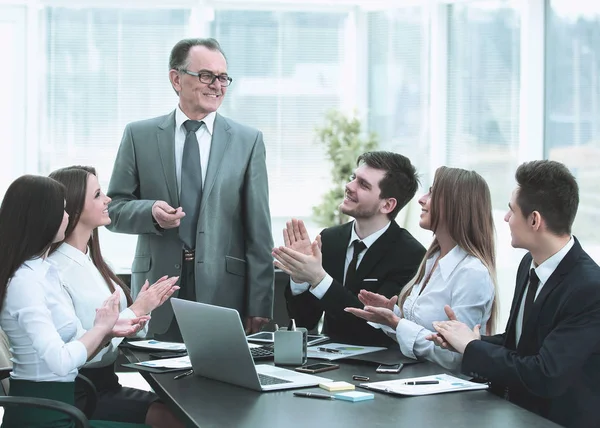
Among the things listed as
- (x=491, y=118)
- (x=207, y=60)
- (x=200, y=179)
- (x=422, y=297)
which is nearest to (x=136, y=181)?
(x=200, y=179)

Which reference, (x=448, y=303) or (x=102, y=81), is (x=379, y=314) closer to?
(x=448, y=303)

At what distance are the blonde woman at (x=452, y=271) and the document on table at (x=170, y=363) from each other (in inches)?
24.4

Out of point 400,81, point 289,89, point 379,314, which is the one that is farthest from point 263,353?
point 289,89

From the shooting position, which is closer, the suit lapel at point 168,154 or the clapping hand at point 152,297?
the clapping hand at point 152,297

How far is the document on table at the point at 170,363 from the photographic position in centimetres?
298

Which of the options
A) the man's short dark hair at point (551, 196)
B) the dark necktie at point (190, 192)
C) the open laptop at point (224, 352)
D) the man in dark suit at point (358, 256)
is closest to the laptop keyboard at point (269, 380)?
the open laptop at point (224, 352)

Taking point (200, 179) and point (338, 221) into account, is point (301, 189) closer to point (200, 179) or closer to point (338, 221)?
point (338, 221)

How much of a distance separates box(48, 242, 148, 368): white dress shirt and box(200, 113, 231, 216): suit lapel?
0.69m

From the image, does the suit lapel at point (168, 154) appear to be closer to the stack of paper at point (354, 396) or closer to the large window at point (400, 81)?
the stack of paper at point (354, 396)

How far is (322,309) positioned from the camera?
3.66 meters

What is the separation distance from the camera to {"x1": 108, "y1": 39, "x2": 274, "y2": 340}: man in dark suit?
3791 mm

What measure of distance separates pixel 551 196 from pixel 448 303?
68 centimetres

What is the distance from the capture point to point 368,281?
3.70 m

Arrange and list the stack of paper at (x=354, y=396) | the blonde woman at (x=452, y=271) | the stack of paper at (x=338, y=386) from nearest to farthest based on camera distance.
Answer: the stack of paper at (x=354, y=396) < the stack of paper at (x=338, y=386) < the blonde woman at (x=452, y=271)
